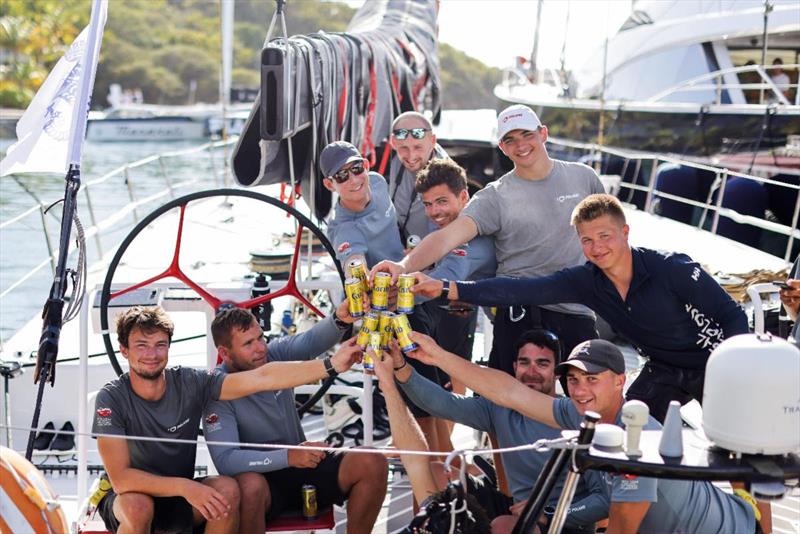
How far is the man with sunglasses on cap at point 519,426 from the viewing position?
9.73ft

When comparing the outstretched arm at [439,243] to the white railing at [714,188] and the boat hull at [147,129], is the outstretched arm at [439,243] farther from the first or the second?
the boat hull at [147,129]

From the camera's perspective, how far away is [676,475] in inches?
84.1

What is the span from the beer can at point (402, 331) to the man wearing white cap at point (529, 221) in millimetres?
724

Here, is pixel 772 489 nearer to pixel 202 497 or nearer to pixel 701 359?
pixel 701 359

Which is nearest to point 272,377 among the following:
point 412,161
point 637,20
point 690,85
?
point 412,161

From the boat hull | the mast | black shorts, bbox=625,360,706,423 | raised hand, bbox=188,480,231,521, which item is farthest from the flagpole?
the boat hull

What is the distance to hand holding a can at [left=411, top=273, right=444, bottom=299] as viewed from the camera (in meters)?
3.24

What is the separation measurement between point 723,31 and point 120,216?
27.3 ft

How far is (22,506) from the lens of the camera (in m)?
2.45

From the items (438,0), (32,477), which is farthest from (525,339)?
(438,0)

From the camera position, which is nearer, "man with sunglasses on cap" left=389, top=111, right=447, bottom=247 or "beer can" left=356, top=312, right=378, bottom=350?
"beer can" left=356, top=312, right=378, bottom=350

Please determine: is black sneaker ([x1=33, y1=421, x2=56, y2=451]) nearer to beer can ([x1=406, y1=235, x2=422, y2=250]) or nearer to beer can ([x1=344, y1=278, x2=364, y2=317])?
beer can ([x1=406, y1=235, x2=422, y2=250])

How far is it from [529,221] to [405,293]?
101 cm

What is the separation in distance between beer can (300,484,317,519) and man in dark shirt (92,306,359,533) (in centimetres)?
26
